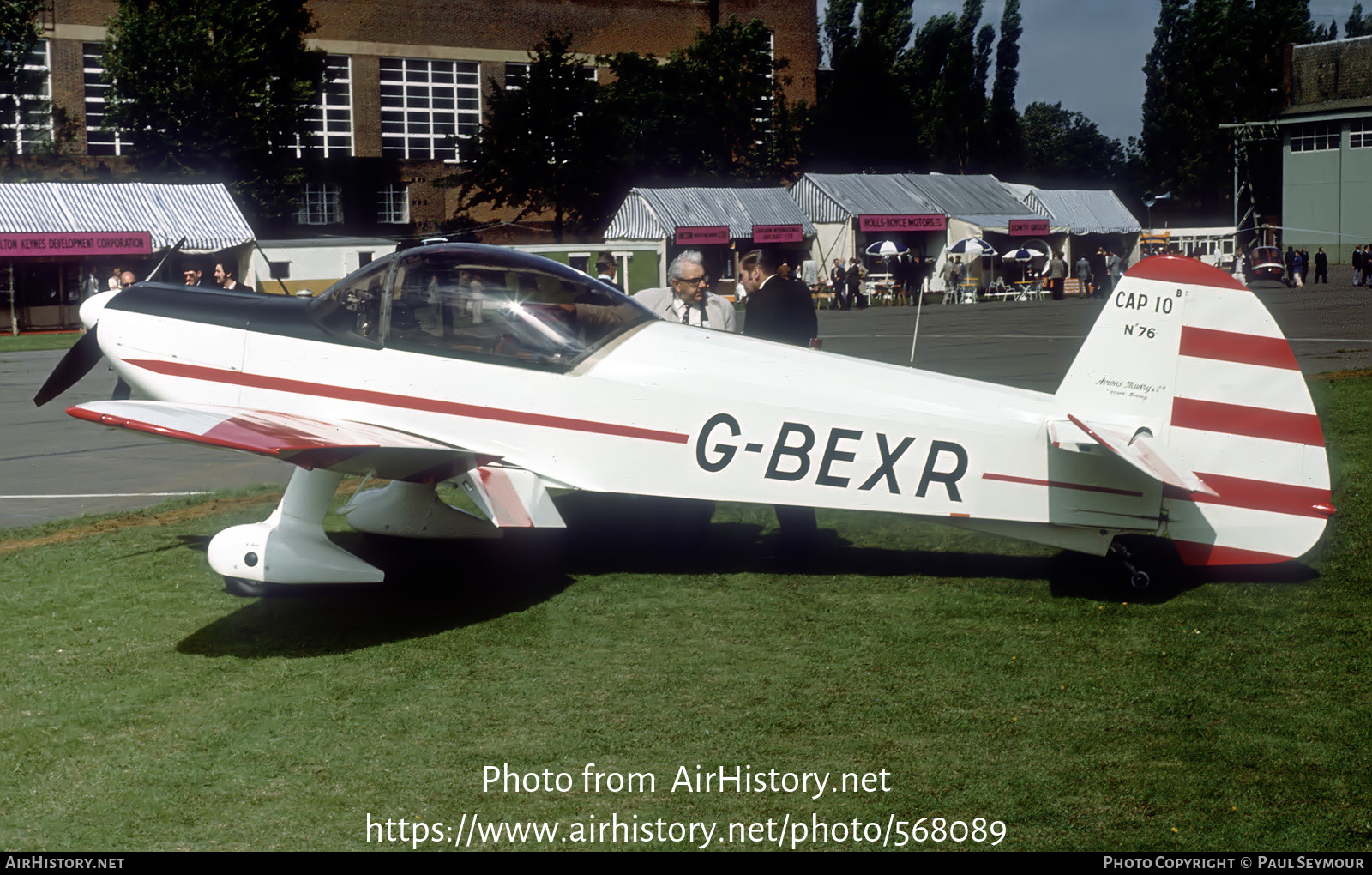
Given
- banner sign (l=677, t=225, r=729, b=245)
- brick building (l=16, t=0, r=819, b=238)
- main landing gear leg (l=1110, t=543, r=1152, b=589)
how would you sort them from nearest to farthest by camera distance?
main landing gear leg (l=1110, t=543, r=1152, b=589) → banner sign (l=677, t=225, r=729, b=245) → brick building (l=16, t=0, r=819, b=238)

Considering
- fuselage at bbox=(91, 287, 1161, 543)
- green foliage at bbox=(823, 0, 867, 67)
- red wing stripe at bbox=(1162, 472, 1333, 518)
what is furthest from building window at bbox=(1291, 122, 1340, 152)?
fuselage at bbox=(91, 287, 1161, 543)

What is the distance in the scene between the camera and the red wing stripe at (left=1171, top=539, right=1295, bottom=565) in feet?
21.9

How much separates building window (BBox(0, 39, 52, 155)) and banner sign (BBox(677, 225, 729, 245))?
87.8ft

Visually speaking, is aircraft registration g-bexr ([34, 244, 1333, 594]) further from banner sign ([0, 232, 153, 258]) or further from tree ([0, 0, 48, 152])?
tree ([0, 0, 48, 152])

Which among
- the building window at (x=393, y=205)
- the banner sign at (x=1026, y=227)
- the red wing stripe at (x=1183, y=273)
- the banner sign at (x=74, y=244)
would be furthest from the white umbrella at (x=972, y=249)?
the red wing stripe at (x=1183, y=273)

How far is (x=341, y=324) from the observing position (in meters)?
7.66

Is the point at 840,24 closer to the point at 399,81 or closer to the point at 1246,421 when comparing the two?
the point at 399,81

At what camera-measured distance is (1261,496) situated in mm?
6633

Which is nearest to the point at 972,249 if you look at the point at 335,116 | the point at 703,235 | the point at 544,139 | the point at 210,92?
the point at 703,235

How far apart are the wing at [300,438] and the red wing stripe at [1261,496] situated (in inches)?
155

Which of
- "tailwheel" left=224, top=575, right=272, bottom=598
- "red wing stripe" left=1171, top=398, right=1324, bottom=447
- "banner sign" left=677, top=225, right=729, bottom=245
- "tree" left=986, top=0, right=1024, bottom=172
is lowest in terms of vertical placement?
"tailwheel" left=224, top=575, right=272, bottom=598

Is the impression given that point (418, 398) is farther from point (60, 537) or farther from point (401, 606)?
point (60, 537)

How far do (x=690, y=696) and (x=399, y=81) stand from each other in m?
65.2

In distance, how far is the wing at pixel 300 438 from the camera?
255 inches
